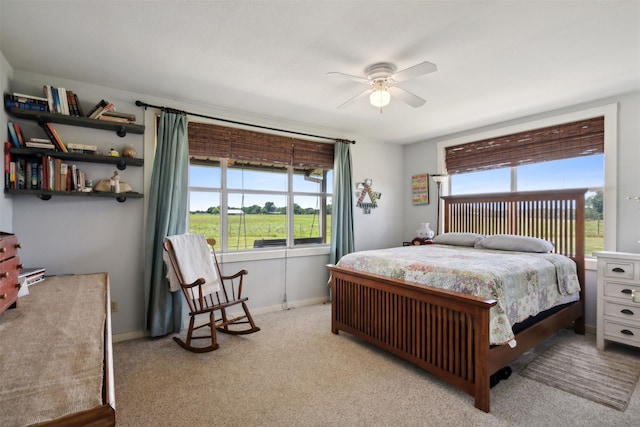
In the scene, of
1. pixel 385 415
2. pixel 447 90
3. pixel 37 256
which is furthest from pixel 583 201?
pixel 37 256

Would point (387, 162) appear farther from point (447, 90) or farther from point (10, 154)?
point (10, 154)

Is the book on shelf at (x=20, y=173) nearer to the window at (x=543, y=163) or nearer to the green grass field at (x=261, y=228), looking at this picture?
the green grass field at (x=261, y=228)

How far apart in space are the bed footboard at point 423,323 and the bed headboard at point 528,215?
2106 mm

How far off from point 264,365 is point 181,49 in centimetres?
252

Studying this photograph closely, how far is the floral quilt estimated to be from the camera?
6.83 ft

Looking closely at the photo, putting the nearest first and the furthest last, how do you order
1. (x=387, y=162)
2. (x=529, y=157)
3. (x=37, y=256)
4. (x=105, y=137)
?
(x=37, y=256), (x=105, y=137), (x=529, y=157), (x=387, y=162)

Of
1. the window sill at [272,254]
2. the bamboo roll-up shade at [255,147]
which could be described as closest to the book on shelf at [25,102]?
the bamboo roll-up shade at [255,147]

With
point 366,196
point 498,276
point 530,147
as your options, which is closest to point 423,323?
point 498,276

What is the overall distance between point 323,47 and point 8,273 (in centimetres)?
224

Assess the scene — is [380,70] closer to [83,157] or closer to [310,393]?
[310,393]

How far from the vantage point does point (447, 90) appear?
9.95 feet

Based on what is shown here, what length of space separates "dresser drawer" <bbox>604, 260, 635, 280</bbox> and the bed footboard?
1667mm

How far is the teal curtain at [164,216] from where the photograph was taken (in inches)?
120

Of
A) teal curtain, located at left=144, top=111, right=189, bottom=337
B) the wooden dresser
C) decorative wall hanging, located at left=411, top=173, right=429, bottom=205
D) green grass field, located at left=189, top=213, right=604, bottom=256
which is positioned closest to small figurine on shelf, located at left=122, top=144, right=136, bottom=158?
teal curtain, located at left=144, top=111, right=189, bottom=337
